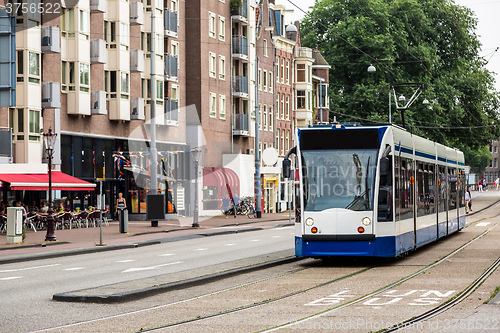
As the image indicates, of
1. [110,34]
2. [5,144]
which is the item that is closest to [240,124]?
[110,34]

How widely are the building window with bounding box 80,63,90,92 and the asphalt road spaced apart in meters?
15.6

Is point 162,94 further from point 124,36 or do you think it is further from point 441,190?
point 441,190

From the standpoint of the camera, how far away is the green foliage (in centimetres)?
7406

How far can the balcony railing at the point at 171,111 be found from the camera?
58.0 meters

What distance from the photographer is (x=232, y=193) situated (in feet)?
217

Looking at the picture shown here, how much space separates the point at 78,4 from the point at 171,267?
29207mm

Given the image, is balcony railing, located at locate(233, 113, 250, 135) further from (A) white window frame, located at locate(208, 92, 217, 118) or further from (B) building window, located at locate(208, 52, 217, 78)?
(B) building window, located at locate(208, 52, 217, 78)

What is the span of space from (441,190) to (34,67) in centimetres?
2276

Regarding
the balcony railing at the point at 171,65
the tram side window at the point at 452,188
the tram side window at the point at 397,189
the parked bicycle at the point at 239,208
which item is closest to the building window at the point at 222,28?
the balcony railing at the point at 171,65

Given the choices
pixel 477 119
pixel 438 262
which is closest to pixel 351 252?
pixel 438 262

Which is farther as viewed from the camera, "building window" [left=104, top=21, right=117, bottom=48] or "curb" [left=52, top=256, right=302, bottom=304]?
"building window" [left=104, top=21, right=117, bottom=48]

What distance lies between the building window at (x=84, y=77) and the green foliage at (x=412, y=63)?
28874 millimetres

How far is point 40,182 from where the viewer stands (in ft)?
132

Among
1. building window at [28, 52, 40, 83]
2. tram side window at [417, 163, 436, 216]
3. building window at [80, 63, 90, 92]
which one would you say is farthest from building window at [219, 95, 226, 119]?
tram side window at [417, 163, 436, 216]
